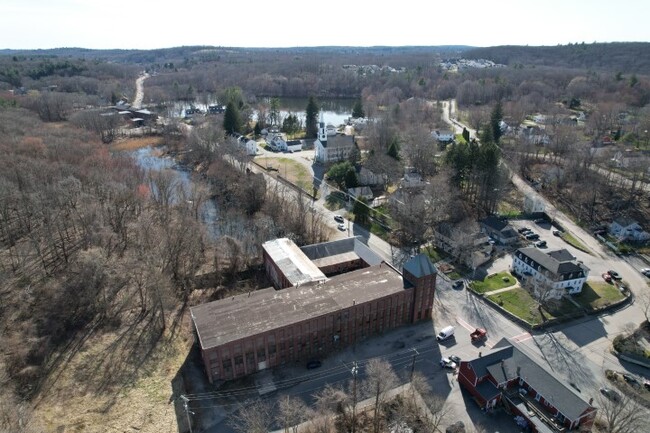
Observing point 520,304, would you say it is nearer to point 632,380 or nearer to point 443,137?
point 632,380

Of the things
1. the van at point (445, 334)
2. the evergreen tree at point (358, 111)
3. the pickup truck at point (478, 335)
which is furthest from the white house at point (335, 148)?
the pickup truck at point (478, 335)

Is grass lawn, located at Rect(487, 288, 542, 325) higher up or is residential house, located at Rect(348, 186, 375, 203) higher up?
residential house, located at Rect(348, 186, 375, 203)

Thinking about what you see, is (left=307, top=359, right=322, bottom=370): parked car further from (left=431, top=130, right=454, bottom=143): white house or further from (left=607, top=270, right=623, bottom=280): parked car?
(left=431, top=130, right=454, bottom=143): white house

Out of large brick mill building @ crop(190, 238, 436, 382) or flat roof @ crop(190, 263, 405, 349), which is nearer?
large brick mill building @ crop(190, 238, 436, 382)

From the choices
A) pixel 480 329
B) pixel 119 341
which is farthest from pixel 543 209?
pixel 119 341

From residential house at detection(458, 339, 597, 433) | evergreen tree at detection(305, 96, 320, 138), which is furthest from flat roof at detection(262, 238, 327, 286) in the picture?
evergreen tree at detection(305, 96, 320, 138)

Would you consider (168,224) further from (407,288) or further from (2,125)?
(2,125)

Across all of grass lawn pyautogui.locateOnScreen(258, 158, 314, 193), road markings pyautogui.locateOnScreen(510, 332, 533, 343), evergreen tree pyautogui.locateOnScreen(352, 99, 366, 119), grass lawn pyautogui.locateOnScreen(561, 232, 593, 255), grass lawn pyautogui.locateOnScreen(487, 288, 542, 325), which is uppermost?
evergreen tree pyautogui.locateOnScreen(352, 99, 366, 119)
